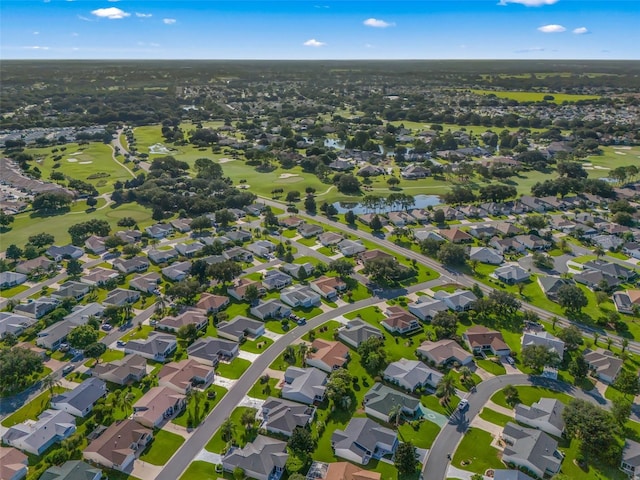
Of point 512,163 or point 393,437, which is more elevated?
point 512,163

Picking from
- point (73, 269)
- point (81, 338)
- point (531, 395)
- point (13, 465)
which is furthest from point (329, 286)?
point (13, 465)

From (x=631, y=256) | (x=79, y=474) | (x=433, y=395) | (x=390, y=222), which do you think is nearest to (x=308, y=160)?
(x=390, y=222)

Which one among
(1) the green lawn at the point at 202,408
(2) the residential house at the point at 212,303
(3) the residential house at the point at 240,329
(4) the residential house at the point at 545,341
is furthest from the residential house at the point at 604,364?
(2) the residential house at the point at 212,303

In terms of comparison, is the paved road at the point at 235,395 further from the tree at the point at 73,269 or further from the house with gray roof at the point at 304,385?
the tree at the point at 73,269

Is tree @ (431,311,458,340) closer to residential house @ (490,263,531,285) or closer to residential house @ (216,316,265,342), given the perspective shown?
residential house @ (490,263,531,285)

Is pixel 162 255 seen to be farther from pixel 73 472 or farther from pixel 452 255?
pixel 452 255

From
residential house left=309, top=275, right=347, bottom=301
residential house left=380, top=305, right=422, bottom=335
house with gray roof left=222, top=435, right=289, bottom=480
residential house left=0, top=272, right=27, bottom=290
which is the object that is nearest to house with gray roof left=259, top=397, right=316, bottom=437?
house with gray roof left=222, top=435, right=289, bottom=480

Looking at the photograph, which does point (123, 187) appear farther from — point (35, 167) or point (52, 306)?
point (52, 306)
